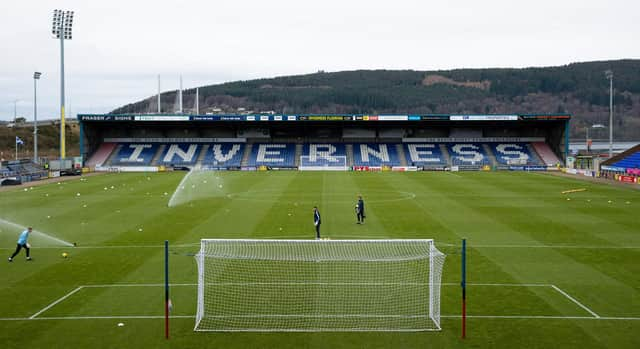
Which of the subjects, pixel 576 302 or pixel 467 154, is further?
pixel 467 154

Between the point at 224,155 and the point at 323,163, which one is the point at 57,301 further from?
the point at 224,155

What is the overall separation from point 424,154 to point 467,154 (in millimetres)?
5722

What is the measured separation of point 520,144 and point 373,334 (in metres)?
71.3

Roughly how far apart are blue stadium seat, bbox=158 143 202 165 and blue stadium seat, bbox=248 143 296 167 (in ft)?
25.3

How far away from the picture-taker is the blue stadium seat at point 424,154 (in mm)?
75125

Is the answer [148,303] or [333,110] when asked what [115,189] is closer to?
[148,303]

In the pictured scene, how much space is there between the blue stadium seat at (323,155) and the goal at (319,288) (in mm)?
53754

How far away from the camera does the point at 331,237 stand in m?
24.7

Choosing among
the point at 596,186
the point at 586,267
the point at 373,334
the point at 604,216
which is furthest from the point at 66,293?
the point at 596,186

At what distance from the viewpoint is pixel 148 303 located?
15.6 m

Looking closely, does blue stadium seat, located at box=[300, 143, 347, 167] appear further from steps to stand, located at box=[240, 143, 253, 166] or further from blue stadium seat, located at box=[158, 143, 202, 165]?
blue stadium seat, located at box=[158, 143, 202, 165]

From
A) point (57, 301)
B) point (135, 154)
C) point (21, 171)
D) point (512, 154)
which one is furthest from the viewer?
point (135, 154)

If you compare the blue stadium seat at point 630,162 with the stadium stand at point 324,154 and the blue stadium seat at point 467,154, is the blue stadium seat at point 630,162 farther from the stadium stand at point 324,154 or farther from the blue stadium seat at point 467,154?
the blue stadium seat at point 467,154

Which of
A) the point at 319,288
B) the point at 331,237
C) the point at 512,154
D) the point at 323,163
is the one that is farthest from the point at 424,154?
the point at 319,288
